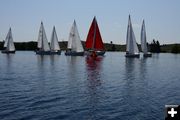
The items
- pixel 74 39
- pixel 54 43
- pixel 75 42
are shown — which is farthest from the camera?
pixel 54 43

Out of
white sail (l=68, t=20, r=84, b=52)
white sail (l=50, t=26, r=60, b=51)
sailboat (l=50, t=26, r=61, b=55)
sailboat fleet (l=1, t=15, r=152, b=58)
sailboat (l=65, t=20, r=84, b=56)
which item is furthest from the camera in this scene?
sailboat (l=50, t=26, r=61, b=55)

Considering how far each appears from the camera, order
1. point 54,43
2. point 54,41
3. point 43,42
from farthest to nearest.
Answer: point 54,43 < point 54,41 < point 43,42

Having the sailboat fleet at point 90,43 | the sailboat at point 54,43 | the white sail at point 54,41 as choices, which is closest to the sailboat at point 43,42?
the sailboat fleet at point 90,43

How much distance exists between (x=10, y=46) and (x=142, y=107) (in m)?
143

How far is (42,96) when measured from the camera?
2938cm

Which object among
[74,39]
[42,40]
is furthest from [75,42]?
[42,40]

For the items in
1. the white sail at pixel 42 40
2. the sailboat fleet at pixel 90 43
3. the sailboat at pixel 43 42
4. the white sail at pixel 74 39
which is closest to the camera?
the sailboat fleet at pixel 90 43

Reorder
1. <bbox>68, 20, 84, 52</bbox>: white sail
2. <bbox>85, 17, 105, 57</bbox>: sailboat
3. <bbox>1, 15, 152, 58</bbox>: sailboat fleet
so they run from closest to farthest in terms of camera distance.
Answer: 1. <bbox>85, 17, 105, 57</bbox>: sailboat
2. <bbox>1, 15, 152, 58</bbox>: sailboat fleet
3. <bbox>68, 20, 84, 52</bbox>: white sail

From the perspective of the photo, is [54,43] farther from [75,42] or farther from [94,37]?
[94,37]

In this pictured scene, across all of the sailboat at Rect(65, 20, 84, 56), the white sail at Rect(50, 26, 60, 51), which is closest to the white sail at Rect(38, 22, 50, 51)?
the white sail at Rect(50, 26, 60, 51)

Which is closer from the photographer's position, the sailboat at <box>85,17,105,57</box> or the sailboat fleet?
the sailboat at <box>85,17,105,57</box>

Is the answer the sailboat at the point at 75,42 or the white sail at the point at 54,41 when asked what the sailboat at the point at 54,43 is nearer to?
the white sail at the point at 54,41

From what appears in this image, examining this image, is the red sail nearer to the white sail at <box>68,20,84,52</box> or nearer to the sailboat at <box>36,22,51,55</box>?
the white sail at <box>68,20,84,52</box>

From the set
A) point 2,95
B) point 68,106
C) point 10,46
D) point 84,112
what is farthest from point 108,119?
point 10,46
